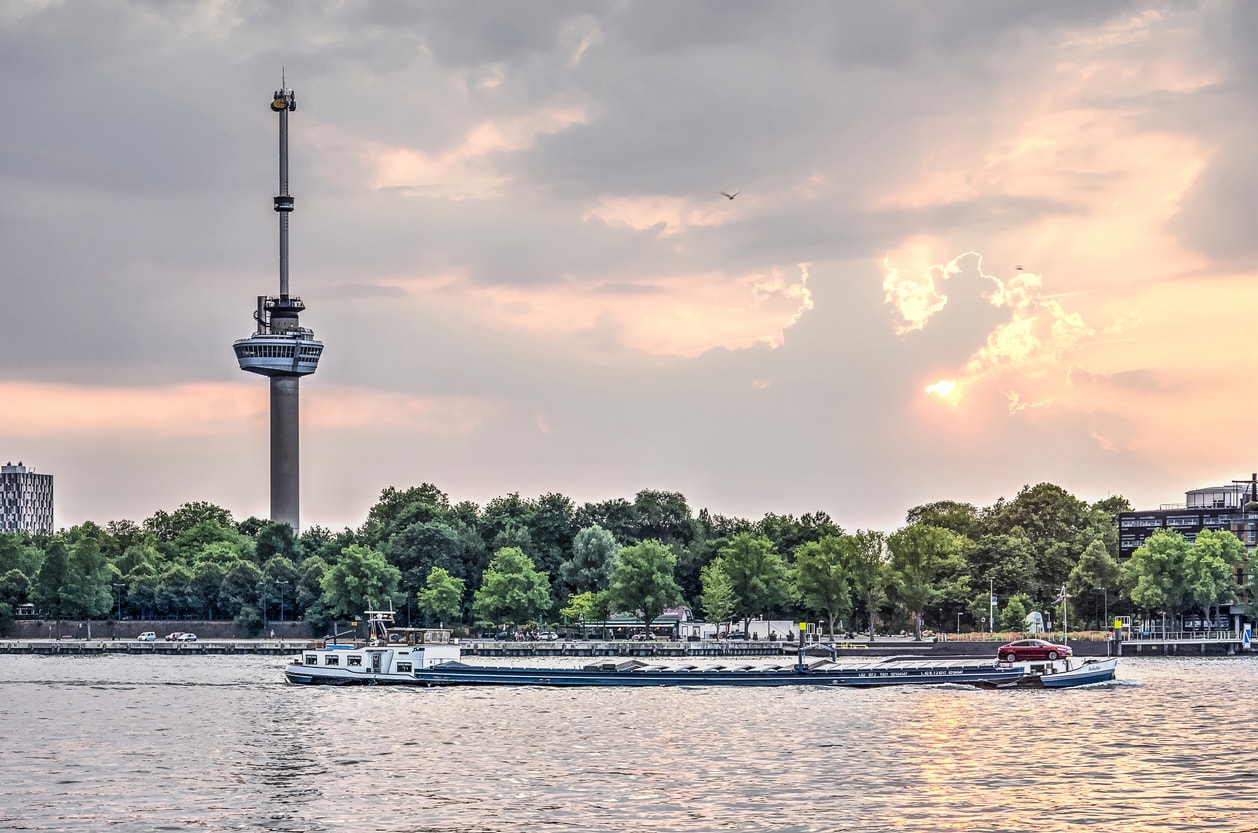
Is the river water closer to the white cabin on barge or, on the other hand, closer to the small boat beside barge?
the small boat beside barge

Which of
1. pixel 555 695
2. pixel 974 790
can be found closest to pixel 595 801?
pixel 974 790

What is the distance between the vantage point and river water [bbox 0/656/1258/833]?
197 feet

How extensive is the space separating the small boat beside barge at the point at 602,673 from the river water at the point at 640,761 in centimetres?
478

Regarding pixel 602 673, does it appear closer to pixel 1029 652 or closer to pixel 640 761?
pixel 1029 652

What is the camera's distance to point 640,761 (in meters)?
77.7

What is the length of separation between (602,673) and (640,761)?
66779 mm

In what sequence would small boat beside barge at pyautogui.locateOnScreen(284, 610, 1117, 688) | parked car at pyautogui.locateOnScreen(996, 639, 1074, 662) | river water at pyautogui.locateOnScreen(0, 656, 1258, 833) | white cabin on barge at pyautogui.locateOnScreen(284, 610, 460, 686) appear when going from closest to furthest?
river water at pyautogui.locateOnScreen(0, 656, 1258, 833), small boat beside barge at pyautogui.locateOnScreen(284, 610, 1117, 688), white cabin on barge at pyautogui.locateOnScreen(284, 610, 460, 686), parked car at pyautogui.locateOnScreen(996, 639, 1074, 662)

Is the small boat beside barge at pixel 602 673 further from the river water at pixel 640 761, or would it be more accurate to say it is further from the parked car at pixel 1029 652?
the river water at pixel 640 761

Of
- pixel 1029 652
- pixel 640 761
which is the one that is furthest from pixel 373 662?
pixel 640 761

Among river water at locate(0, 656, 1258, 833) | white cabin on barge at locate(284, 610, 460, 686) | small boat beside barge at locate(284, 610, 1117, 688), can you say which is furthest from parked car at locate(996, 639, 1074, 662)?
white cabin on barge at locate(284, 610, 460, 686)

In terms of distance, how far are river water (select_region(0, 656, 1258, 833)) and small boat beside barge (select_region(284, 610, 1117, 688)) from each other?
15.7 ft

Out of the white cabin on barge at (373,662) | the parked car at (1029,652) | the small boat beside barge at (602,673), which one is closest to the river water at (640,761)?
the small boat beside barge at (602,673)

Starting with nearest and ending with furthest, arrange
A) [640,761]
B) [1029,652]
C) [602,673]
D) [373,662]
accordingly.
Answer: [640,761] < [373,662] < [602,673] < [1029,652]

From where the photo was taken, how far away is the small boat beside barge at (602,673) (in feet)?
443
